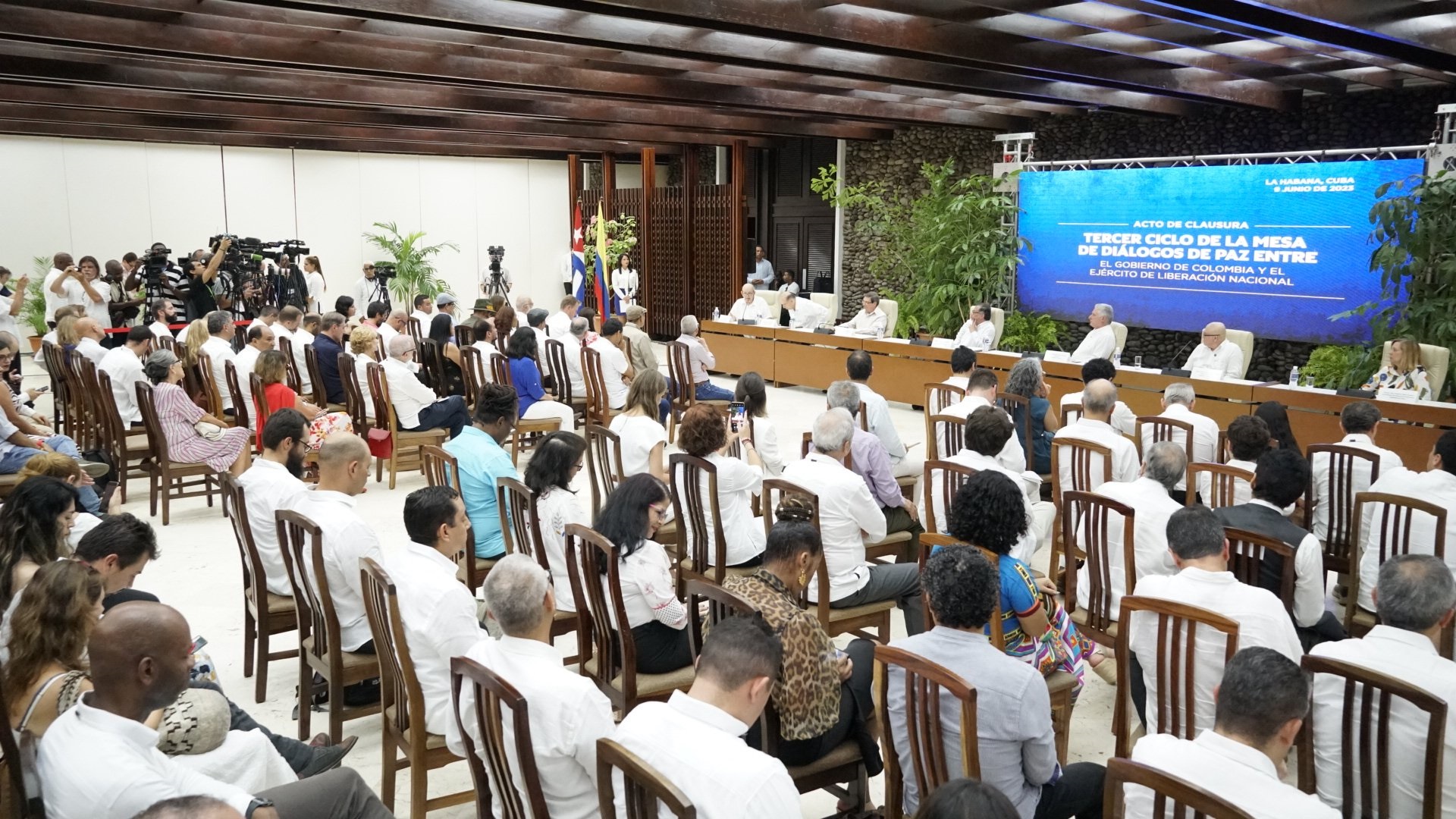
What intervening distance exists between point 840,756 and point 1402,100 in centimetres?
936

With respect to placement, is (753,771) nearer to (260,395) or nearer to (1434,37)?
(260,395)

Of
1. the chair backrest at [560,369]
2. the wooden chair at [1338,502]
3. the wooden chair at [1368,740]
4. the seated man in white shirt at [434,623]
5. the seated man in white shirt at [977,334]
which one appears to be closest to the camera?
the wooden chair at [1368,740]

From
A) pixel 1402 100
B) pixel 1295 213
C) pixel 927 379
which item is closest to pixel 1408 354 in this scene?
pixel 1295 213

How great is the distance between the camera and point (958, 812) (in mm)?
1414

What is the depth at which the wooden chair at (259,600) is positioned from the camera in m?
3.67

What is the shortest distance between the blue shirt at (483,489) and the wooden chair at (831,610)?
3.96 ft

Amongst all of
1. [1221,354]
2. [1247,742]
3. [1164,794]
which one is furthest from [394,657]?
[1221,354]

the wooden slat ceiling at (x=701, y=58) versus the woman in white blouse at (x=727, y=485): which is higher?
the wooden slat ceiling at (x=701, y=58)

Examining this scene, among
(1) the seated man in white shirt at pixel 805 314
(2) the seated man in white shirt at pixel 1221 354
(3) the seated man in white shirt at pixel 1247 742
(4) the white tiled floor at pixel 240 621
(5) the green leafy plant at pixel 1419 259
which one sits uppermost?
(5) the green leafy plant at pixel 1419 259

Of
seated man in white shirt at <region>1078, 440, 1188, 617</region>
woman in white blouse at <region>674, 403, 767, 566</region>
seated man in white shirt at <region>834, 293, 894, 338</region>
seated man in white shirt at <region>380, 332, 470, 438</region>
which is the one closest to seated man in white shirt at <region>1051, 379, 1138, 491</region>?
seated man in white shirt at <region>1078, 440, 1188, 617</region>

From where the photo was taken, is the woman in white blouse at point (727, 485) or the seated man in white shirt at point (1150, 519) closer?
the seated man in white shirt at point (1150, 519)

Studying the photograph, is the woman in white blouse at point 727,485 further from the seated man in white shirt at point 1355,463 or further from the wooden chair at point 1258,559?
the seated man in white shirt at point 1355,463

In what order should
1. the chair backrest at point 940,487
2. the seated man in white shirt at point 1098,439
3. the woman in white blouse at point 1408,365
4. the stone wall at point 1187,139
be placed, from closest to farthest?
Answer: the chair backrest at point 940,487 < the seated man in white shirt at point 1098,439 < the woman in white blouse at point 1408,365 < the stone wall at point 1187,139

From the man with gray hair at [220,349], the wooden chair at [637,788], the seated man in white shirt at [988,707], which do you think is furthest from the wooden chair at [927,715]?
the man with gray hair at [220,349]
